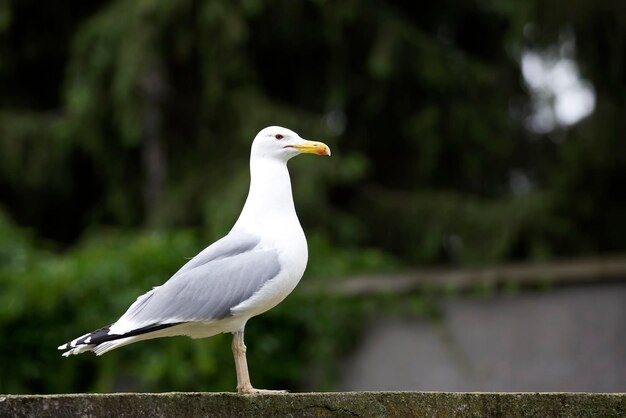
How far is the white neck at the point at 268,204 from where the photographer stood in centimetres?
467

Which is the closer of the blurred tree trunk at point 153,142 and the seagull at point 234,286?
the seagull at point 234,286

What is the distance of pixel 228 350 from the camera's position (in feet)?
29.6

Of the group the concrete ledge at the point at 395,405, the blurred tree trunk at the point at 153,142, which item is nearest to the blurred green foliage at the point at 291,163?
the blurred tree trunk at the point at 153,142

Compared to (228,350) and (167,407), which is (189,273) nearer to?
(167,407)

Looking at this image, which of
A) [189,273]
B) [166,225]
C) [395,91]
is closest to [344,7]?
[395,91]

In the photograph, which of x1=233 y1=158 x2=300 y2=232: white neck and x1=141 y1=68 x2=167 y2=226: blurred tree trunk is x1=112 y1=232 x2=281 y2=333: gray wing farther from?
x1=141 y1=68 x2=167 y2=226: blurred tree trunk

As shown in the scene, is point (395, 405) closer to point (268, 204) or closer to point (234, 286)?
point (234, 286)

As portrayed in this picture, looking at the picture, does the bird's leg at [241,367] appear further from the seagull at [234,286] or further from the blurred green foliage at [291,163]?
the blurred green foliage at [291,163]

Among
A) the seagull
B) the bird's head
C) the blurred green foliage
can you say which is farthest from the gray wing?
the blurred green foliage

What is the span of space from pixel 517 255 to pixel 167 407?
311 inches

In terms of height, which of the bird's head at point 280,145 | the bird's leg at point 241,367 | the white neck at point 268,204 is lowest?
the bird's leg at point 241,367

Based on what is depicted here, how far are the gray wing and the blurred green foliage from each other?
4.25 m

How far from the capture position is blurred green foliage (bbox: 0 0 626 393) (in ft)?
29.9

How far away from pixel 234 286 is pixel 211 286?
9 centimetres
